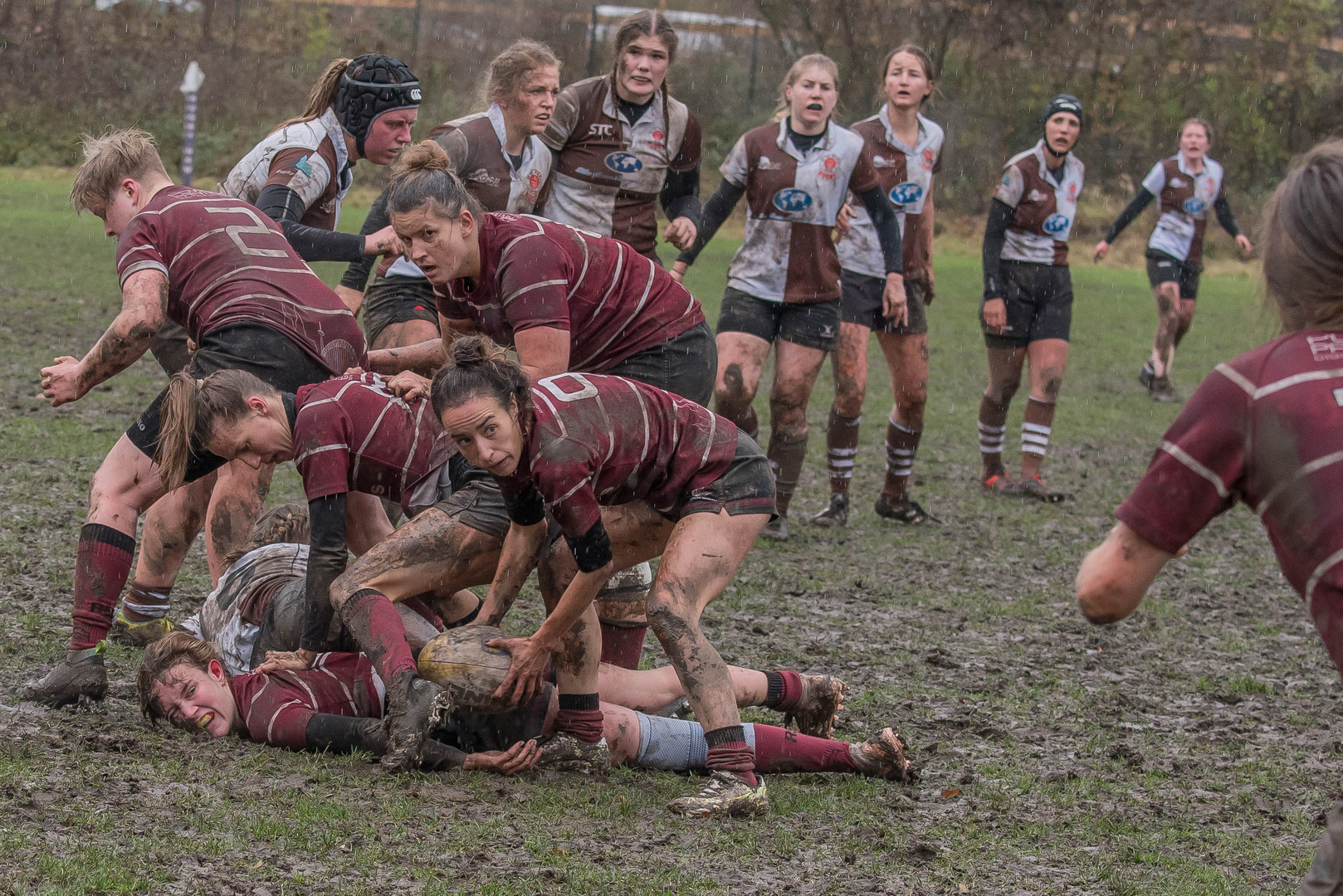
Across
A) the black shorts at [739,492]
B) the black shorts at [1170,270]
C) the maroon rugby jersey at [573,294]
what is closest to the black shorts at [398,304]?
the maroon rugby jersey at [573,294]

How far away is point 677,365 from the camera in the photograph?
448cm

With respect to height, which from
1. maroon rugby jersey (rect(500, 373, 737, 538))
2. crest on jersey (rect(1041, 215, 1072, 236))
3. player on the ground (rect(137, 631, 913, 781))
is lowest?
player on the ground (rect(137, 631, 913, 781))

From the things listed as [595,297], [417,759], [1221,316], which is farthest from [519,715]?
[1221,316]

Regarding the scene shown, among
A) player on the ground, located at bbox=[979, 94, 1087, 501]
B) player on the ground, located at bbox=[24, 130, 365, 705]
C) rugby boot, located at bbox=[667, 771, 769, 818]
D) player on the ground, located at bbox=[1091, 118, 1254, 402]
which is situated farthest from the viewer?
player on the ground, located at bbox=[1091, 118, 1254, 402]

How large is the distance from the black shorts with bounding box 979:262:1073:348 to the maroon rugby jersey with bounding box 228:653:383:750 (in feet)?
18.2

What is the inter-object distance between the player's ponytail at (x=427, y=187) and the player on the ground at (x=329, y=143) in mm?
1123

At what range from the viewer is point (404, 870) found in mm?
3156

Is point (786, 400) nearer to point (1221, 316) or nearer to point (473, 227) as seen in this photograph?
point (473, 227)

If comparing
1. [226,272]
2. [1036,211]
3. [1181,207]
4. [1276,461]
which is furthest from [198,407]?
[1181,207]

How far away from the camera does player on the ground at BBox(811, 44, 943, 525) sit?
758 cm

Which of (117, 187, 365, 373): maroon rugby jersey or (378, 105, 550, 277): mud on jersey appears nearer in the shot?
(117, 187, 365, 373): maroon rugby jersey

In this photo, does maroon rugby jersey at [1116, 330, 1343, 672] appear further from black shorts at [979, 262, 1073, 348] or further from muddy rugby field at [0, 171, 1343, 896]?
black shorts at [979, 262, 1073, 348]

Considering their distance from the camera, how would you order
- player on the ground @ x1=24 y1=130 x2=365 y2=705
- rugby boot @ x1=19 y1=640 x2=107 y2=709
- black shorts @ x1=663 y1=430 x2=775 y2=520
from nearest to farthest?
black shorts @ x1=663 y1=430 x2=775 y2=520 < rugby boot @ x1=19 y1=640 x2=107 y2=709 < player on the ground @ x1=24 y1=130 x2=365 y2=705

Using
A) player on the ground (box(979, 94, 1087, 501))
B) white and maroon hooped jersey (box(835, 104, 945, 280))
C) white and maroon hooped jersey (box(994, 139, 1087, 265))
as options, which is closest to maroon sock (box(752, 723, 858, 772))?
white and maroon hooped jersey (box(835, 104, 945, 280))
